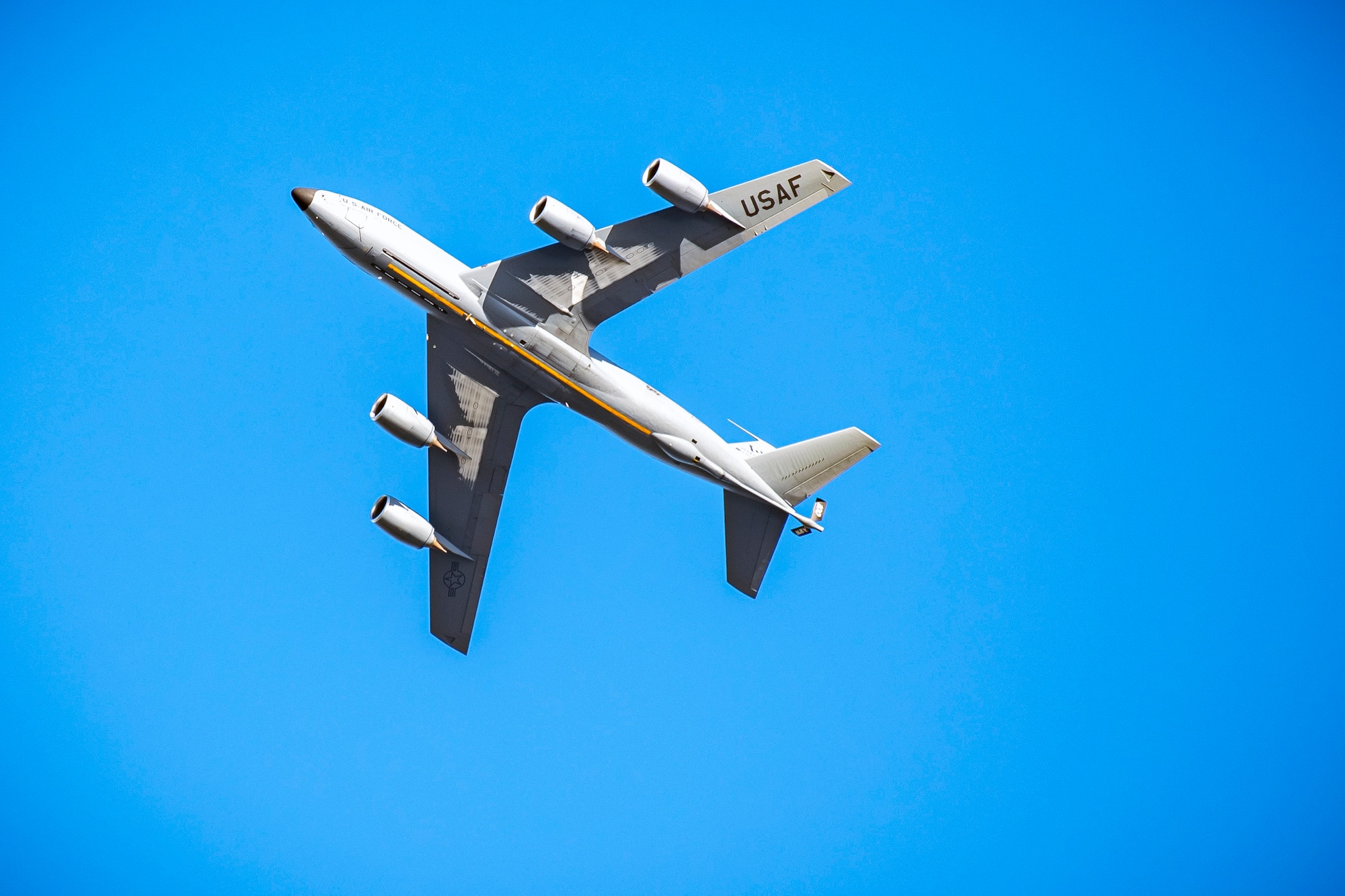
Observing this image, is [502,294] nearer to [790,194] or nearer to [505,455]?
[505,455]

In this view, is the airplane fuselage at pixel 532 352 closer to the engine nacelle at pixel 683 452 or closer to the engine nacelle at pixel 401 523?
the engine nacelle at pixel 683 452

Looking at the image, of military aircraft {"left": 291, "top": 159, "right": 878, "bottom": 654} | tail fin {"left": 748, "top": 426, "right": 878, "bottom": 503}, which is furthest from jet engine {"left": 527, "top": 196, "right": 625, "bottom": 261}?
tail fin {"left": 748, "top": 426, "right": 878, "bottom": 503}

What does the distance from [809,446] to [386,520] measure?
1239 centimetres

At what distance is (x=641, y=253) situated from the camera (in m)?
29.8

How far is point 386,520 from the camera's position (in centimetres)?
3100

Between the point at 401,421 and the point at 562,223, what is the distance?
7.07 m

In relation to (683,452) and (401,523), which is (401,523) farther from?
(683,452)

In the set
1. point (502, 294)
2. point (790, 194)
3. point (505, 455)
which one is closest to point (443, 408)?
point (505, 455)

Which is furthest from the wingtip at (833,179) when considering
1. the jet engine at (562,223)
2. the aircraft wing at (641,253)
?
the jet engine at (562,223)

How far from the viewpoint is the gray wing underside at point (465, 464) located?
1233 inches

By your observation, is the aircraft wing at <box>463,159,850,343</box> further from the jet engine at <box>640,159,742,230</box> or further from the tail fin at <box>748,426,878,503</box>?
the tail fin at <box>748,426,878,503</box>

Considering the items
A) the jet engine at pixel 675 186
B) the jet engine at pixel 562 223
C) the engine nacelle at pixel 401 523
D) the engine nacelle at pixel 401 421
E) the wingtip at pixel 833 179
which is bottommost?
the engine nacelle at pixel 401 523

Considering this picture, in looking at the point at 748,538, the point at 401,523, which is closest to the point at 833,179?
the point at 748,538

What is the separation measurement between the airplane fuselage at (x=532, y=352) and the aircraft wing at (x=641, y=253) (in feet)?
1.65
